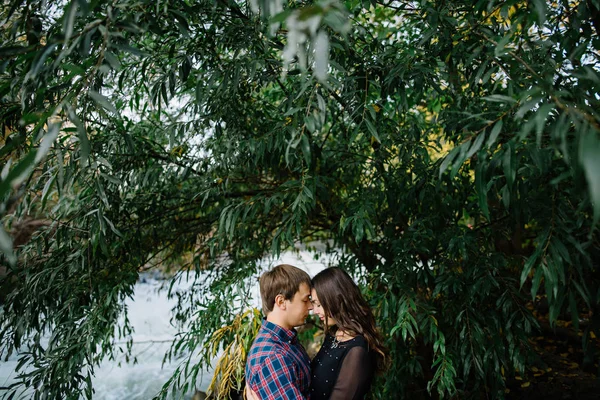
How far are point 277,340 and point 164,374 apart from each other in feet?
13.2

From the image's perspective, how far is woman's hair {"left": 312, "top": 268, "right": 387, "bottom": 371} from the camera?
1509mm

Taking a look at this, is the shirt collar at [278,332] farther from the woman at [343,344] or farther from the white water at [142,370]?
the white water at [142,370]

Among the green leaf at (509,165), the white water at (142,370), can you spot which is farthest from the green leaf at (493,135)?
the white water at (142,370)

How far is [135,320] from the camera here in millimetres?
6266

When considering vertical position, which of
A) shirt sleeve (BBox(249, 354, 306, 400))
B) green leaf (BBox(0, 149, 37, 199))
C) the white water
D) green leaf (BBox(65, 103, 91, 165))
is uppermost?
green leaf (BBox(65, 103, 91, 165))

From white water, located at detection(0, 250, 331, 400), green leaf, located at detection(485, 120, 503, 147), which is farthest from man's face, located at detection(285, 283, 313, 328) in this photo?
white water, located at detection(0, 250, 331, 400)

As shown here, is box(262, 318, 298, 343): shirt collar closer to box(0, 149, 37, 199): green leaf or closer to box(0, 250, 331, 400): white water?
box(0, 149, 37, 199): green leaf

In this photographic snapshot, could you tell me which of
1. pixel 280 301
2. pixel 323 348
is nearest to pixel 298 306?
pixel 280 301

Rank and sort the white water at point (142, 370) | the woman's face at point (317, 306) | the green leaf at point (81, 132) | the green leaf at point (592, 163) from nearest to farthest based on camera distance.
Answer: the green leaf at point (592, 163)
the green leaf at point (81, 132)
the woman's face at point (317, 306)
the white water at point (142, 370)

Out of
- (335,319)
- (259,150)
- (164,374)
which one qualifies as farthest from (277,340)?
(164,374)

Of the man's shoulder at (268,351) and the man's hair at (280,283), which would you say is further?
the man's hair at (280,283)

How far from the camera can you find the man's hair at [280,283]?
5.04ft

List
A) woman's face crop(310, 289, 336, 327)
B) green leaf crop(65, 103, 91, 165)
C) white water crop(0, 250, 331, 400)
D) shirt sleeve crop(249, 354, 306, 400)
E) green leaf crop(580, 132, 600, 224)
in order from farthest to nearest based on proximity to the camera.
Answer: white water crop(0, 250, 331, 400), woman's face crop(310, 289, 336, 327), shirt sleeve crop(249, 354, 306, 400), green leaf crop(65, 103, 91, 165), green leaf crop(580, 132, 600, 224)

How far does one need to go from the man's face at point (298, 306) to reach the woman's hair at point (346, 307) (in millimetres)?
45
